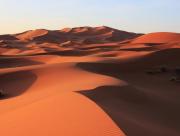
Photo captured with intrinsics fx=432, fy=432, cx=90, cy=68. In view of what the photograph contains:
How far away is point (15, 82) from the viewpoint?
14914 millimetres

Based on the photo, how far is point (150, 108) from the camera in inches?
389

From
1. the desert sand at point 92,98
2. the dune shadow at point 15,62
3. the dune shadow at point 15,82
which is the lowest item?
the dune shadow at point 15,62

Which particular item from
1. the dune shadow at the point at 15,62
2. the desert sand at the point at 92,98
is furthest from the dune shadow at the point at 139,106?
the dune shadow at the point at 15,62

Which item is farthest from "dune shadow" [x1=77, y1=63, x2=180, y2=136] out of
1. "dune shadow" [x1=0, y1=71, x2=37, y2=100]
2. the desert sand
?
"dune shadow" [x1=0, y1=71, x2=37, y2=100]

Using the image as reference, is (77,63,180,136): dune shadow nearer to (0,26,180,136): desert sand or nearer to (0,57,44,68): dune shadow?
(0,26,180,136): desert sand

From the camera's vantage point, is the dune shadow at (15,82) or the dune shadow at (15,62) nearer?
the dune shadow at (15,82)

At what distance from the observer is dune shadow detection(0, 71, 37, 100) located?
1288 centimetres

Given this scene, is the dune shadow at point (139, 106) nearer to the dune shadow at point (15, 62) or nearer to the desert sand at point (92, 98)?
the desert sand at point (92, 98)

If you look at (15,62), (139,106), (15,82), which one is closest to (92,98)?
(139,106)

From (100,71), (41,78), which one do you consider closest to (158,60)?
(100,71)

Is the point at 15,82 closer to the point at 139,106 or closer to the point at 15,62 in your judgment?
the point at 139,106

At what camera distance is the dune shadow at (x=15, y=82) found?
1288 centimetres

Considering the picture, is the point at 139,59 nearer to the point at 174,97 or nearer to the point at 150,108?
the point at 174,97

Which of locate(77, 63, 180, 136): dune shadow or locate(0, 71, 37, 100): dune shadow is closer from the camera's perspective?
locate(77, 63, 180, 136): dune shadow
